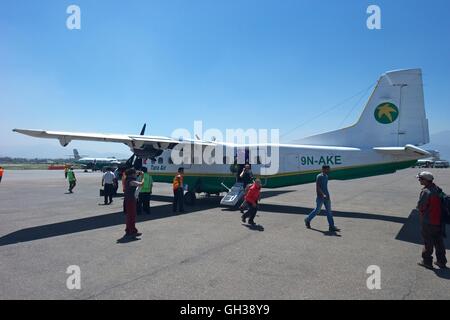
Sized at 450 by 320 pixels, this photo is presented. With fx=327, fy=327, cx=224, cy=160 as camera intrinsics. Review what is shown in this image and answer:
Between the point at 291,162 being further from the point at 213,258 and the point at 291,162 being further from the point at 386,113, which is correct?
the point at 213,258

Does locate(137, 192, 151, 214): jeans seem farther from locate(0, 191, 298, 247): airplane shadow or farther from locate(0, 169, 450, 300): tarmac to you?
locate(0, 169, 450, 300): tarmac

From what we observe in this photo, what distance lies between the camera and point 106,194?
51.4 ft

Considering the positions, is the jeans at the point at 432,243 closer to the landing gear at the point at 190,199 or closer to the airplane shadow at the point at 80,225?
the airplane shadow at the point at 80,225

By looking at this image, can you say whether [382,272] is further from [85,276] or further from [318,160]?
[318,160]

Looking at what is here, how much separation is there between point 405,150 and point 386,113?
1.59 m

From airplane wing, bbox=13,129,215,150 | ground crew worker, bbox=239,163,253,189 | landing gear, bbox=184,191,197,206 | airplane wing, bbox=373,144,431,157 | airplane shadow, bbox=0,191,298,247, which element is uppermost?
airplane wing, bbox=13,129,215,150

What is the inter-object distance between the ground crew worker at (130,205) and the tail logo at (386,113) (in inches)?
357

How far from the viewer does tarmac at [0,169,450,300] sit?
5.25 metres

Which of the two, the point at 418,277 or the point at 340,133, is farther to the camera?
the point at 340,133

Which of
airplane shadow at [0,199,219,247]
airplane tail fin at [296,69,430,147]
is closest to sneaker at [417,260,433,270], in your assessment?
airplane tail fin at [296,69,430,147]

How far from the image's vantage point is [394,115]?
11.8m

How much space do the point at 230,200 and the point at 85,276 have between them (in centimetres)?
846
